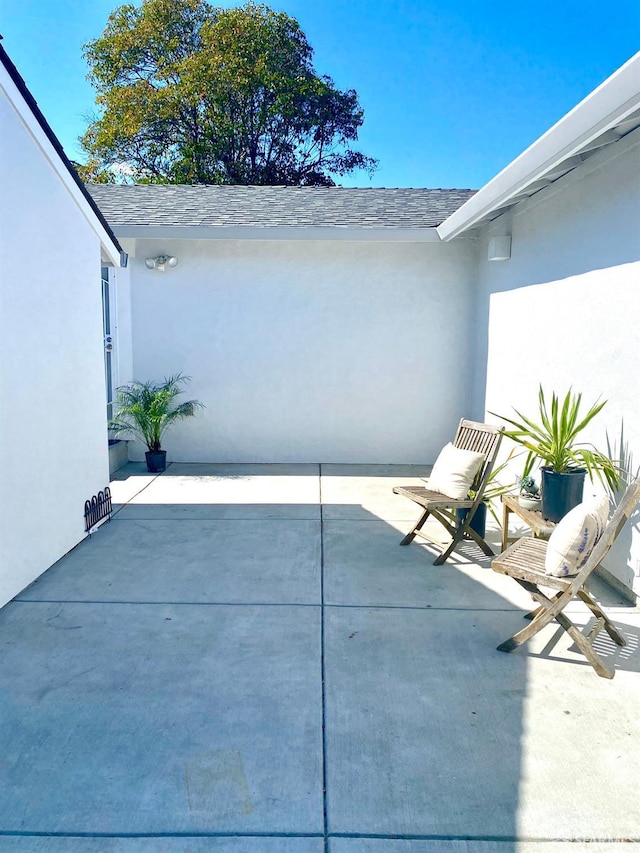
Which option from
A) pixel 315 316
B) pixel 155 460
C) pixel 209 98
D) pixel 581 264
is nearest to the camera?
pixel 581 264

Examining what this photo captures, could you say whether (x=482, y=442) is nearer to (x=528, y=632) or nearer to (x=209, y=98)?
(x=528, y=632)

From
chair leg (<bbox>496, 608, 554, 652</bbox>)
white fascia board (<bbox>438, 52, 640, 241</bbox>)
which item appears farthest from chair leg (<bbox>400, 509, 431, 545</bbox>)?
white fascia board (<bbox>438, 52, 640, 241</bbox>)

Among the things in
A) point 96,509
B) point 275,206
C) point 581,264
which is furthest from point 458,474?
point 275,206

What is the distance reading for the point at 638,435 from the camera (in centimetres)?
439

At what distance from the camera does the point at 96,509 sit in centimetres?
586

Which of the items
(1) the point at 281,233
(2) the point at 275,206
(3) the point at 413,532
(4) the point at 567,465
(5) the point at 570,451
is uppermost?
(2) the point at 275,206

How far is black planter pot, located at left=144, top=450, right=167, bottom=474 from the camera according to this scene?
27.3 ft

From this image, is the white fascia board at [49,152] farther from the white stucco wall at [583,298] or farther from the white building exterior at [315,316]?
the white stucco wall at [583,298]

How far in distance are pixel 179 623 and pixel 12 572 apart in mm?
1237

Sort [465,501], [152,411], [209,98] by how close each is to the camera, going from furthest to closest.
A: 1. [209,98]
2. [152,411]
3. [465,501]

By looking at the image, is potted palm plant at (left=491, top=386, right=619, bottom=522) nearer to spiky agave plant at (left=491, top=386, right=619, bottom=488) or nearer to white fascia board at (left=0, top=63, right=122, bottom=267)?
spiky agave plant at (left=491, top=386, right=619, bottom=488)

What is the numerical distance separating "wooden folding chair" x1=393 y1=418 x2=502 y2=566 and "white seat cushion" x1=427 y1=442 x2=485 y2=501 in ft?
0.17

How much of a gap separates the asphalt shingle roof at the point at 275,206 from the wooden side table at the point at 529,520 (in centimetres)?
417

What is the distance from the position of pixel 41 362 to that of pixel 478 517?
3.73 metres
